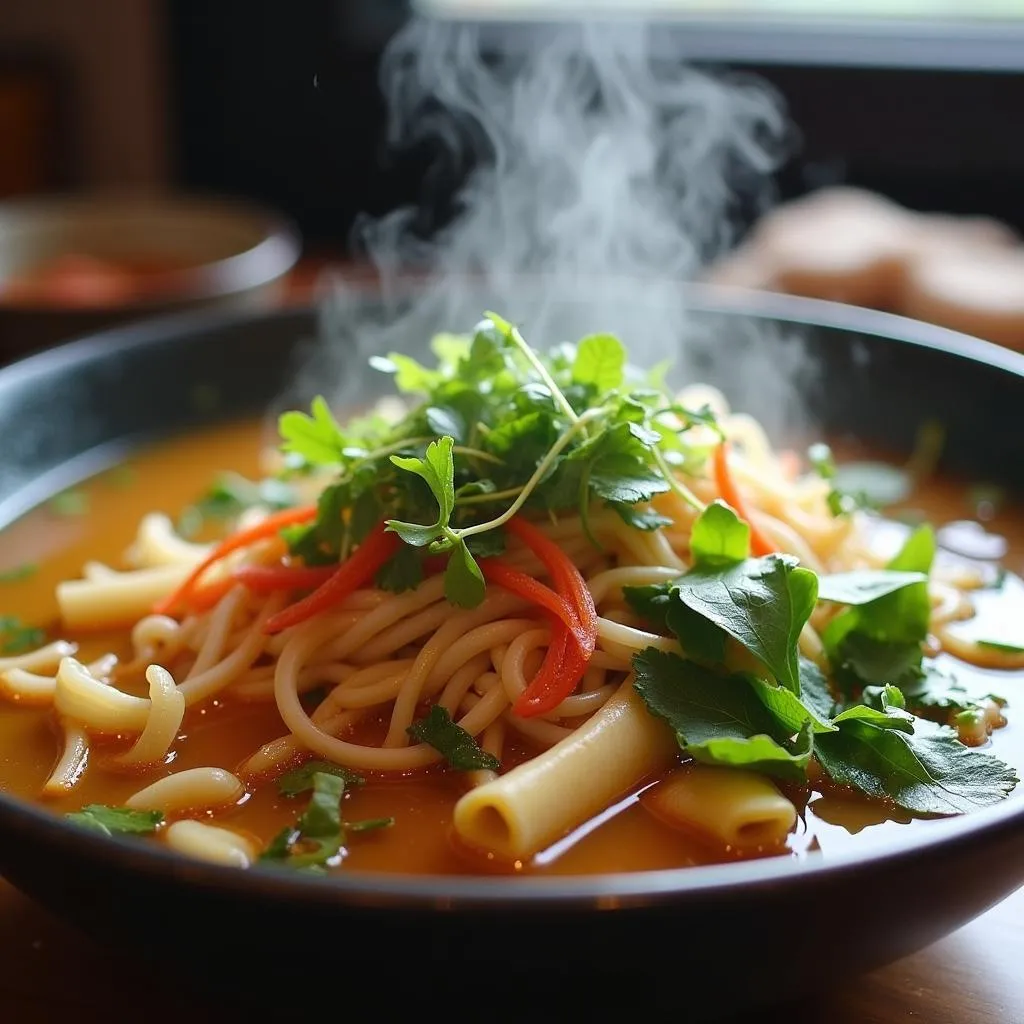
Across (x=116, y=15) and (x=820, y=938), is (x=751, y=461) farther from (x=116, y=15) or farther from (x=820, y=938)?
(x=116, y=15)

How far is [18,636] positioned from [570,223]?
4.22ft

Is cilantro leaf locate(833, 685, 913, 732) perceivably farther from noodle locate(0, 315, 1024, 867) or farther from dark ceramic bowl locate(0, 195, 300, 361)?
dark ceramic bowl locate(0, 195, 300, 361)

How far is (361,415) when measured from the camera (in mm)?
2408

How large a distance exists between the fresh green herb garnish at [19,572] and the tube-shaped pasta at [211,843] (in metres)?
0.77

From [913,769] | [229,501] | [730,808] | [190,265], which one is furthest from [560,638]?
[190,265]

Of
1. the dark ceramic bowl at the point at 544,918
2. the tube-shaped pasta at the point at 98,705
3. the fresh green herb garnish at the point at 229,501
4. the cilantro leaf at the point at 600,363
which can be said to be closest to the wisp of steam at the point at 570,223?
the fresh green herb garnish at the point at 229,501

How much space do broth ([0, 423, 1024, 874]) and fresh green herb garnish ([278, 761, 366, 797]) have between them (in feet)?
0.04

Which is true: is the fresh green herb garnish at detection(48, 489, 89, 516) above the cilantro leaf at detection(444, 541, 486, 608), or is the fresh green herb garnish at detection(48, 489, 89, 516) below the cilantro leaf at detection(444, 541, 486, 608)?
below

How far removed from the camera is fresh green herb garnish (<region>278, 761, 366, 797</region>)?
1.35m

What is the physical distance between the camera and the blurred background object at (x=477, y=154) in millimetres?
3105

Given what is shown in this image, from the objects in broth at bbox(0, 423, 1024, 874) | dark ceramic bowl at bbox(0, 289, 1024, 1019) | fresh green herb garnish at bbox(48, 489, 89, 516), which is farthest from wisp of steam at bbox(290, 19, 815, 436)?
dark ceramic bowl at bbox(0, 289, 1024, 1019)

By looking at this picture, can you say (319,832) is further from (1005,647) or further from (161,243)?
(161,243)

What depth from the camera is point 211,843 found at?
1.23m

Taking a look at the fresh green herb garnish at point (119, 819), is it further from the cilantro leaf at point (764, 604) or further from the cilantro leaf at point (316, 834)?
the cilantro leaf at point (764, 604)
